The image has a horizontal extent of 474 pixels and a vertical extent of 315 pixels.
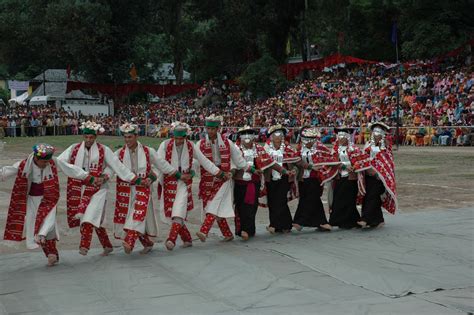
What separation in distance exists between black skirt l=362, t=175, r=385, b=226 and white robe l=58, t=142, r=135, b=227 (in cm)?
371

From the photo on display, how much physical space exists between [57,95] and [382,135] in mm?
60669

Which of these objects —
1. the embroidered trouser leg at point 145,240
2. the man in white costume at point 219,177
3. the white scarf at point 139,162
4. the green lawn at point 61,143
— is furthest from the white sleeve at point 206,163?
the green lawn at point 61,143

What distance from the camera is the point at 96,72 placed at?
60.2 metres

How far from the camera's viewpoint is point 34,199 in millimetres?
9000

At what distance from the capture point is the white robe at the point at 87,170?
920cm

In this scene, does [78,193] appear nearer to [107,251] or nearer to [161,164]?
[107,251]

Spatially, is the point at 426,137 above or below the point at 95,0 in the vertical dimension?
below

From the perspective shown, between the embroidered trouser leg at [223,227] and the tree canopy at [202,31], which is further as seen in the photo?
the tree canopy at [202,31]

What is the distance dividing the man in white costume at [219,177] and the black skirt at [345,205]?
162 cm

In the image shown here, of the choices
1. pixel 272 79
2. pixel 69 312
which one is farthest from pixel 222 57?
pixel 69 312

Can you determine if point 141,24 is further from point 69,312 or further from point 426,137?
point 69,312

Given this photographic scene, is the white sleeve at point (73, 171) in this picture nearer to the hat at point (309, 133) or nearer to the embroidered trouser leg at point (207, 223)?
the embroidered trouser leg at point (207, 223)

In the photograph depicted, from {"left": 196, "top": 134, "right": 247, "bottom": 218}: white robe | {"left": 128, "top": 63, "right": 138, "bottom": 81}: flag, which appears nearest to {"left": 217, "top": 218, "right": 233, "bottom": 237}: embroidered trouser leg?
{"left": 196, "top": 134, "right": 247, "bottom": 218}: white robe

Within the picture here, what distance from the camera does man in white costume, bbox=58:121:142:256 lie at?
364 inches
